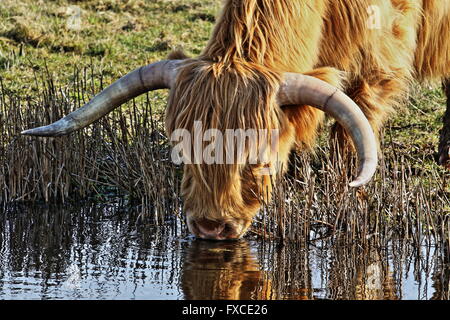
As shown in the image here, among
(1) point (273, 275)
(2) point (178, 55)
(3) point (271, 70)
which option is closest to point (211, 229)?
(1) point (273, 275)

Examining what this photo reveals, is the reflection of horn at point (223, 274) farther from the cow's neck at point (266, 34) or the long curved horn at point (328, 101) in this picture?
the cow's neck at point (266, 34)

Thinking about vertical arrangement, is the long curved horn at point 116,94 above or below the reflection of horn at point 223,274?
above

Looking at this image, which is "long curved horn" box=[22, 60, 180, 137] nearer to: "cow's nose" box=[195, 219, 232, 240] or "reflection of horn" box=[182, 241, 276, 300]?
"cow's nose" box=[195, 219, 232, 240]

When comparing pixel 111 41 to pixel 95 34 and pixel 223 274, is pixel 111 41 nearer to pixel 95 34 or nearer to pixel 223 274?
pixel 95 34

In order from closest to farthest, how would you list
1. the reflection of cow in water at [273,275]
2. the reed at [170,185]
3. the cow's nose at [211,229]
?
the reflection of cow in water at [273,275] < the cow's nose at [211,229] < the reed at [170,185]

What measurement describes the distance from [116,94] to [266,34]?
2.95 feet

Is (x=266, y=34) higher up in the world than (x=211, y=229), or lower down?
higher up

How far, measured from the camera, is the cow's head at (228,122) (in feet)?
15.7

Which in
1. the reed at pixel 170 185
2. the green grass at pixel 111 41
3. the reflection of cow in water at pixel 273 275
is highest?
the green grass at pixel 111 41

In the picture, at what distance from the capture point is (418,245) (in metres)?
5.04

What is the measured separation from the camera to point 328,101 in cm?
491

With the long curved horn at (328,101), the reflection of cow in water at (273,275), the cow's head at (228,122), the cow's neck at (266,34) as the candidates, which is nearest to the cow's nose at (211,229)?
the cow's head at (228,122)

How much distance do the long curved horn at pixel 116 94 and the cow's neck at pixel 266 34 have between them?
246mm
